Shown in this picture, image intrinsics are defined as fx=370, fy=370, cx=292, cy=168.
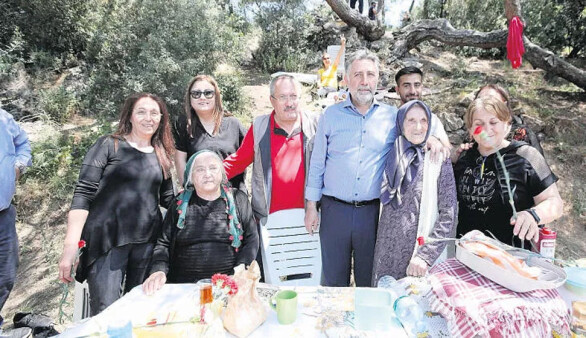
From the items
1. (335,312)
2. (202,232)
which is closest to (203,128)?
(202,232)

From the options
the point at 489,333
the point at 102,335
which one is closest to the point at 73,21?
the point at 102,335

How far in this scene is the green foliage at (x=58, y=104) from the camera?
22.9ft

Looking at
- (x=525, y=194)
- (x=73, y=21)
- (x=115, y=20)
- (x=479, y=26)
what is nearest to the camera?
(x=525, y=194)

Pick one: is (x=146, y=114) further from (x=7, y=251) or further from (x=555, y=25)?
(x=555, y=25)

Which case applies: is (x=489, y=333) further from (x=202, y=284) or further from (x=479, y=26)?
(x=479, y=26)

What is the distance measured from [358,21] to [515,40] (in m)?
3.96

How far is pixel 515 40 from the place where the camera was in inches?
291

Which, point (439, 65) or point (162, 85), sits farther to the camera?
point (439, 65)

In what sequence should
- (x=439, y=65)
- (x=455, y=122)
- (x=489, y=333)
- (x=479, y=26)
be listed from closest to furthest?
(x=489, y=333), (x=455, y=122), (x=439, y=65), (x=479, y=26)

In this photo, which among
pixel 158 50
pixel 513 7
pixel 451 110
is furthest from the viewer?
pixel 513 7

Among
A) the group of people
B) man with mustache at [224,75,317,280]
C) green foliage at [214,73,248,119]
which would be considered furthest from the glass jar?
green foliage at [214,73,248,119]

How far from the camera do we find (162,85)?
6.16 metres

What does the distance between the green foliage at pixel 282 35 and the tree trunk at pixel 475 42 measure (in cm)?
239

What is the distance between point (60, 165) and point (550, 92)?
999 cm
